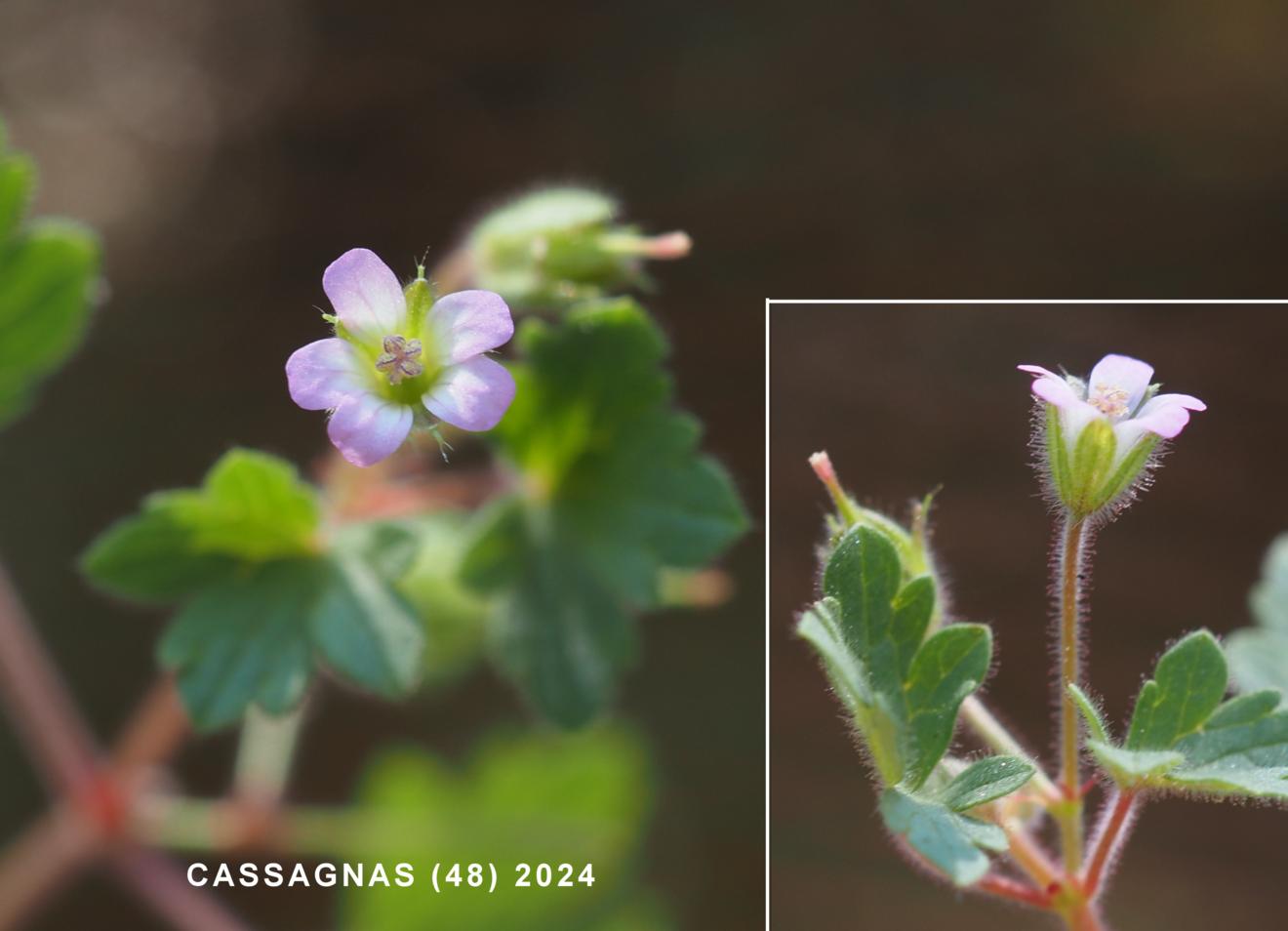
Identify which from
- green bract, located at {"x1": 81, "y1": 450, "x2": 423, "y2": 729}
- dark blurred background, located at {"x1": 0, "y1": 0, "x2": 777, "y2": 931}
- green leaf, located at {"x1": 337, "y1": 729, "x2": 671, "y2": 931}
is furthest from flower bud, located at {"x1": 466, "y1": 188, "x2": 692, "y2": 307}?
dark blurred background, located at {"x1": 0, "y1": 0, "x2": 777, "y2": 931}

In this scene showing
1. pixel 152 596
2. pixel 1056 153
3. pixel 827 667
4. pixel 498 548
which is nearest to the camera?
pixel 827 667

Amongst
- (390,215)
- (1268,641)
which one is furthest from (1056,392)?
(390,215)

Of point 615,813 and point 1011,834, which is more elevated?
point 1011,834

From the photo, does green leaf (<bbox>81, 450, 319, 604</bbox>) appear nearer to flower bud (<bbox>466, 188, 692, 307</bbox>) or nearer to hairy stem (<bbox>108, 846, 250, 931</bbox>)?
flower bud (<bbox>466, 188, 692, 307</bbox>)

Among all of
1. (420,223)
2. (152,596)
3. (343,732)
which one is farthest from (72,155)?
(152,596)

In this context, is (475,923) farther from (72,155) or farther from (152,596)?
(72,155)

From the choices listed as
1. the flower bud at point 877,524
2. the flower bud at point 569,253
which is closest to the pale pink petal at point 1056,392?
the flower bud at point 877,524
